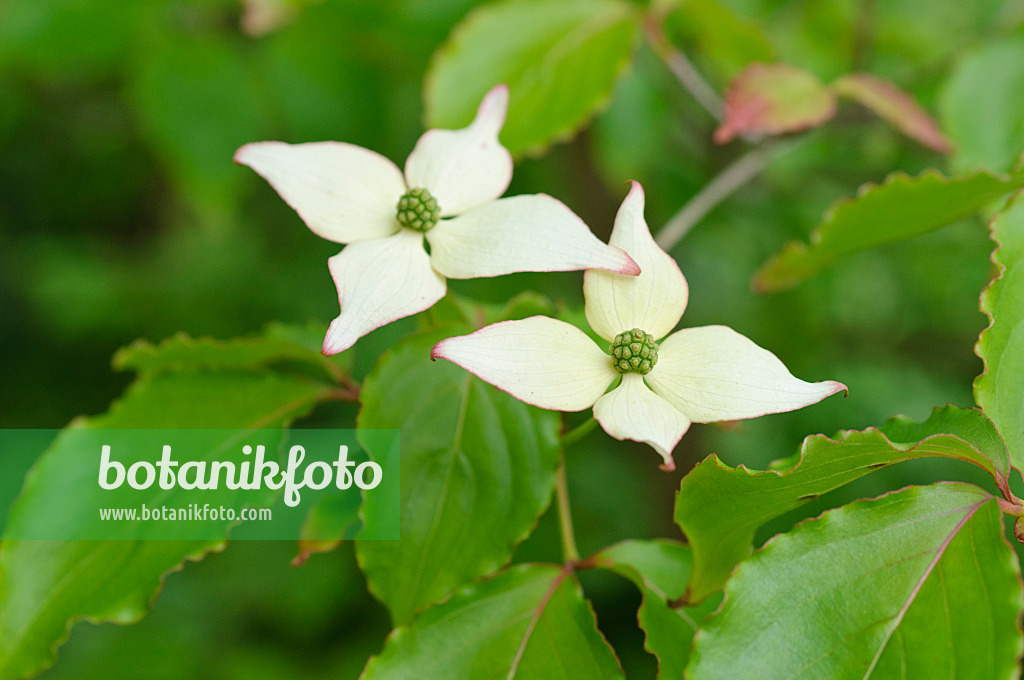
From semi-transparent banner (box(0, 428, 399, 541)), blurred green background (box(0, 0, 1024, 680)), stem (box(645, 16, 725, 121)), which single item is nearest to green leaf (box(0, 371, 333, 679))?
semi-transparent banner (box(0, 428, 399, 541))

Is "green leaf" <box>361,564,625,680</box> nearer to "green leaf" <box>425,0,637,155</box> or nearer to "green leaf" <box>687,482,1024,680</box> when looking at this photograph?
"green leaf" <box>687,482,1024,680</box>

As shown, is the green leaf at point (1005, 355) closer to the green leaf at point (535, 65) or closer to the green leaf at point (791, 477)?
the green leaf at point (791, 477)

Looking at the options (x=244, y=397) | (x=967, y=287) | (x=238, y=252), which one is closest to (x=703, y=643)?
(x=244, y=397)

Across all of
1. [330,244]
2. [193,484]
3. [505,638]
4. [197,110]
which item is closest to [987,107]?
[505,638]

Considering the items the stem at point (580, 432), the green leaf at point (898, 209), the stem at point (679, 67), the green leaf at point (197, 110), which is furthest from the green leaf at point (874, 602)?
the green leaf at point (197, 110)

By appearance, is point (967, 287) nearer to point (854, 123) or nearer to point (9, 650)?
point (854, 123)
